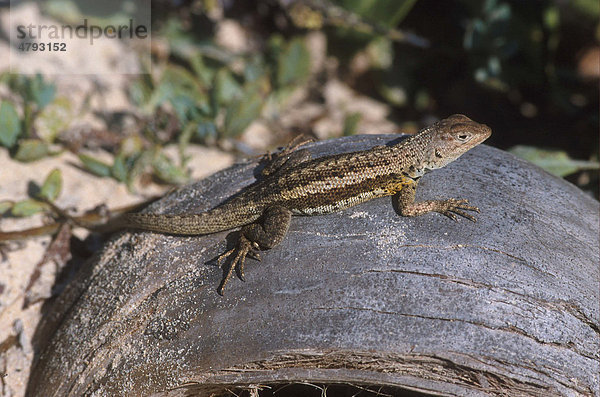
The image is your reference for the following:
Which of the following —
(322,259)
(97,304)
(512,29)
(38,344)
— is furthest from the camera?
(512,29)

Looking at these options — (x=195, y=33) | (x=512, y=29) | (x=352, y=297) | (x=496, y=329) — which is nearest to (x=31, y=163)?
(x=195, y=33)

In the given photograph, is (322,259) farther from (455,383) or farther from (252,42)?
(252,42)

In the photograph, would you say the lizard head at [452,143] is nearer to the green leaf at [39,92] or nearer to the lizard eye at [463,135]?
the lizard eye at [463,135]

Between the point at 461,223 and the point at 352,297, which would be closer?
the point at 352,297

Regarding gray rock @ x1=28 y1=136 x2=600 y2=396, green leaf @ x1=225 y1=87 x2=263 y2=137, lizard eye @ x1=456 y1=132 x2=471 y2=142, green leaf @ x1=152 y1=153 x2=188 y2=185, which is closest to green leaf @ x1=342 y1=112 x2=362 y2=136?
green leaf @ x1=225 y1=87 x2=263 y2=137

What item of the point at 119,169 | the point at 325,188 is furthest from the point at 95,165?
the point at 325,188

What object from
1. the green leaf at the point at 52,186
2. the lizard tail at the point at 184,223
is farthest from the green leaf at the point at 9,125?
the lizard tail at the point at 184,223

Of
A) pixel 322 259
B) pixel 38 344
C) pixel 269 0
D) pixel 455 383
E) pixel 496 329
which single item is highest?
pixel 269 0

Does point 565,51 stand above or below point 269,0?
below
